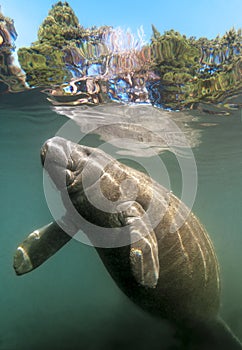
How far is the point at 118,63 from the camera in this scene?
25.8ft

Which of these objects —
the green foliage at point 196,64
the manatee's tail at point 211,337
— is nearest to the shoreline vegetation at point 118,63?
the green foliage at point 196,64

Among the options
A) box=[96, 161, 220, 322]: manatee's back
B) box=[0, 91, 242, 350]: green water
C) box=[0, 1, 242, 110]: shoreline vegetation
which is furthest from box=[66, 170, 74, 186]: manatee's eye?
box=[0, 1, 242, 110]: shoreline vegetation

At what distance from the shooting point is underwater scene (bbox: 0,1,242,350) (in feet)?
12.4

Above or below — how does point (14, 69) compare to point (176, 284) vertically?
above

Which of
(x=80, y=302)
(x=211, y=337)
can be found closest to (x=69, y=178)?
(x=211, y=337)

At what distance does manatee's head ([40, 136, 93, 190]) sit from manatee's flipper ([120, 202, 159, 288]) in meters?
0.98

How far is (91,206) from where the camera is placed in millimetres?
3602

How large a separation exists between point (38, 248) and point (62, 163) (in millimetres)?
1593

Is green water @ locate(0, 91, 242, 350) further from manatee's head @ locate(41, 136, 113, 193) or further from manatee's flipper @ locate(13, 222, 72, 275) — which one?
manatee's head @ locate(41, 136, 113, 193)

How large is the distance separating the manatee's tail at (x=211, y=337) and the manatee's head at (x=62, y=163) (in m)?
3.85

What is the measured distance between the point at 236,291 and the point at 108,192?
15.8 m

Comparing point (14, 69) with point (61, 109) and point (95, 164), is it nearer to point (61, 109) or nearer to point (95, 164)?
point (61, 109)

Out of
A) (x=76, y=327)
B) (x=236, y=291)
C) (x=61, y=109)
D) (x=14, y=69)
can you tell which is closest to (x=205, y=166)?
(x=236, y=291)

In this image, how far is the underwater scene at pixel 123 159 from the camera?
377 cm
